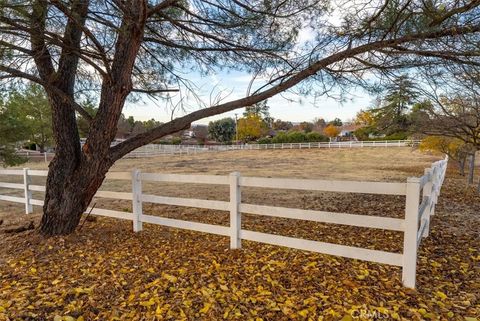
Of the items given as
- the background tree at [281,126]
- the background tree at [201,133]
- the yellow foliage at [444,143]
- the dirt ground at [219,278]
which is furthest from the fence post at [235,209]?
the background tree at [281,126]

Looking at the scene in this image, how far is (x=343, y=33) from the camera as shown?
12.9 ft

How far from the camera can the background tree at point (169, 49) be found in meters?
3.49

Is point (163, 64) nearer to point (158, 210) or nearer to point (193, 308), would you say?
point (158, 210)

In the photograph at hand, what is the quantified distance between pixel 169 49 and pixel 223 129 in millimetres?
57154

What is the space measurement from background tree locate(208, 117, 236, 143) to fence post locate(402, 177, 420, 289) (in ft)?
196

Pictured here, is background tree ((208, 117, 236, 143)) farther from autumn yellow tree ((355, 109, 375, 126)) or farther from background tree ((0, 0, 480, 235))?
background tree ((0, 0, 480, 235))

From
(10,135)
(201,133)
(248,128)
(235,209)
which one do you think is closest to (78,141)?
(235,209)

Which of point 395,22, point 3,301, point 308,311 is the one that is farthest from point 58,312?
point 395,22

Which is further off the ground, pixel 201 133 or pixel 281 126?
pixel 281 126

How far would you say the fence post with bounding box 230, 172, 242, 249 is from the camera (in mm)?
4039

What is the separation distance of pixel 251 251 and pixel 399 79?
9.57 ft

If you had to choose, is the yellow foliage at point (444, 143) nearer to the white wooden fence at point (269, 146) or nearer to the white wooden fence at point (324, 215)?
the white wooden fence at point (324, 215)

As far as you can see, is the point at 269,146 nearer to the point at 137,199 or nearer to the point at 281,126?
the point at 281,126

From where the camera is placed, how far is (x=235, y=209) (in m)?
4.05
